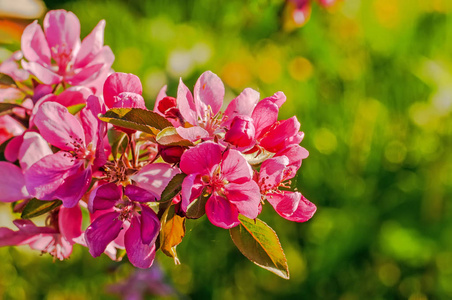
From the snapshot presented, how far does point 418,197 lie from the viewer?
Answer: 2021 mm

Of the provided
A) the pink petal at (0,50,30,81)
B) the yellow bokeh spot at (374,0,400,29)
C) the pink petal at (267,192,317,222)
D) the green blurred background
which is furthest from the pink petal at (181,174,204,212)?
the yellow bokeh spot at (374,0,400,29)

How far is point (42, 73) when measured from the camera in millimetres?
636

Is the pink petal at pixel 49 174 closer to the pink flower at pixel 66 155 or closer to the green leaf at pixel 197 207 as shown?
the pink flower at pixel 66 155

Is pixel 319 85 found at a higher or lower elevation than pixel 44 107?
lower

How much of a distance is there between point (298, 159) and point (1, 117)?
1.21 feet

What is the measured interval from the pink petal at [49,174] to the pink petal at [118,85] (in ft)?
0.26

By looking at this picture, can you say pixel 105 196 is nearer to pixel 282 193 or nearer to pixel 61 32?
pixel 282 193

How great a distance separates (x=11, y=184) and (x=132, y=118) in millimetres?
195

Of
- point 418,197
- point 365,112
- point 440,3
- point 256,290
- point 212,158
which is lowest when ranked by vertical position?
point 256,290

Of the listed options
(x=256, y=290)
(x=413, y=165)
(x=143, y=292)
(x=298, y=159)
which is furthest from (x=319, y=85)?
(x=298, y=159)

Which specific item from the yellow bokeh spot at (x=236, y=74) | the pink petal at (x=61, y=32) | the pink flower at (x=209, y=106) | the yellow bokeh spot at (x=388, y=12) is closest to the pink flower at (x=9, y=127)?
the pink petal at (x=61, y=32)

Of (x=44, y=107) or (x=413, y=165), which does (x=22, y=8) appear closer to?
(x=44, y=107)

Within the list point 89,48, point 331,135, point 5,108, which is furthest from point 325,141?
point 5,108

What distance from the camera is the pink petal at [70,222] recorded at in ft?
1.94
